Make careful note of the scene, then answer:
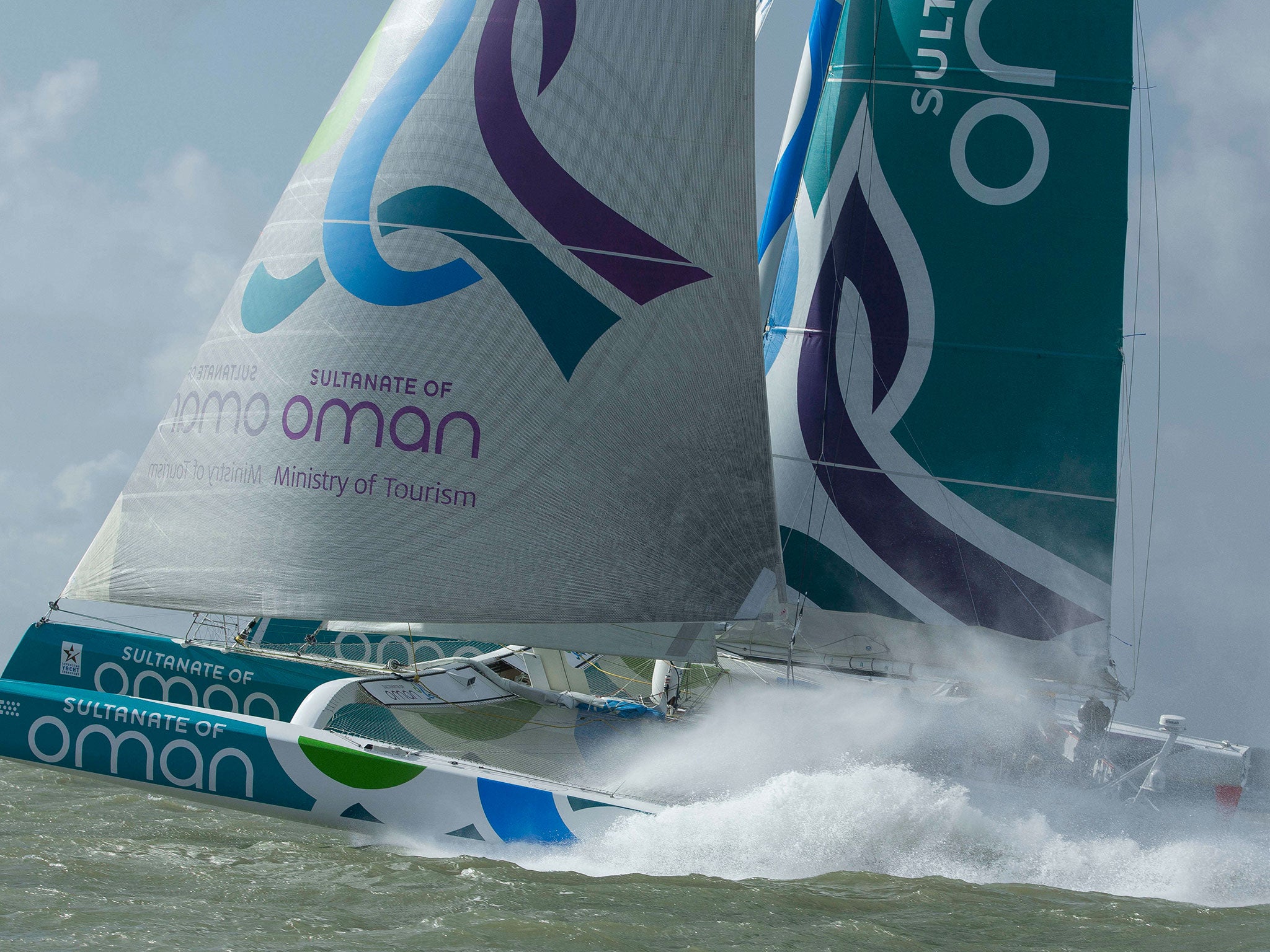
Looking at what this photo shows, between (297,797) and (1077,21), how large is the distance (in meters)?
6.64

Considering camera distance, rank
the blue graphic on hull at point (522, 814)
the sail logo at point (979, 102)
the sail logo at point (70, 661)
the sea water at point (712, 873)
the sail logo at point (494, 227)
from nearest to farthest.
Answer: the sea water at point (712, 873) → the blue graphic on hull at point (522, 814) → the sail logo at point (494, 227) → the sail logo at point (70, 661) → the sail logo at point (979, 102)

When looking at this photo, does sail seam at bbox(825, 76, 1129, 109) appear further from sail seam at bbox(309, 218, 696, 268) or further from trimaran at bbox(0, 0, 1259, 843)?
sail seam at bbox(309, 218, 696, 268)

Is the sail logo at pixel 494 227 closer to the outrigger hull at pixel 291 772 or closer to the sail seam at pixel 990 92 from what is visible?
the outrigger hull at pixel 291 772

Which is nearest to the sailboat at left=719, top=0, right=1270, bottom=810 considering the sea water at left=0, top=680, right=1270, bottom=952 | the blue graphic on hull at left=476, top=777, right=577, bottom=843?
the sea water at left=0, top=680, right=1270, bottom=952

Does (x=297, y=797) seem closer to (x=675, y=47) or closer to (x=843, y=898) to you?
(x=843, y=898)

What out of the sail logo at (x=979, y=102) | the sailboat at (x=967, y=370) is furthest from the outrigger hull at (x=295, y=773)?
the sail logo at (x=979, y=102)

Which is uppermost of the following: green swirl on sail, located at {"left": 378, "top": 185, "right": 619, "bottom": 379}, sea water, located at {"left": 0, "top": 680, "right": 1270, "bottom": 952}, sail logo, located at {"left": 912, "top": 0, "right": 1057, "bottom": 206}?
sail logo, located at {"left": 912, "top": 0, "right": 1057, "bottom": 206}

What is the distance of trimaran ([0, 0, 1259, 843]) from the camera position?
6.04m

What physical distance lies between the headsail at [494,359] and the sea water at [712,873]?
41.0 inches

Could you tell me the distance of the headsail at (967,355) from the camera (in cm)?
827

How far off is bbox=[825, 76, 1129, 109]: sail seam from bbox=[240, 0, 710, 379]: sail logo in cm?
267

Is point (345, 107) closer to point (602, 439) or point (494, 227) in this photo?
point (494, 227)

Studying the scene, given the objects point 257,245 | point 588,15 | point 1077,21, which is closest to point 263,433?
point 257,245

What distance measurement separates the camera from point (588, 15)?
21.9 ft
